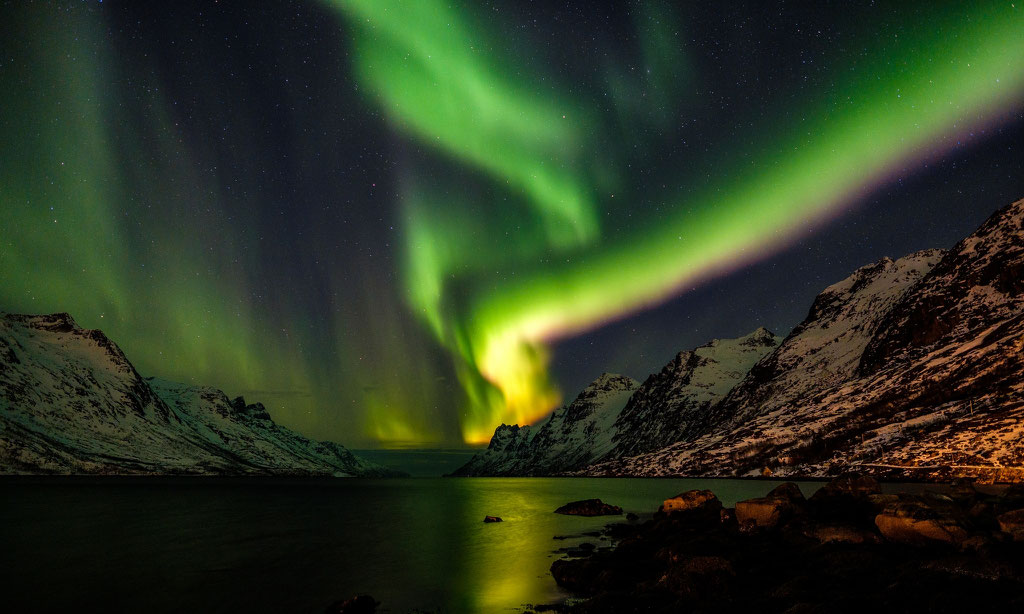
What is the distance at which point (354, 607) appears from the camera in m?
24.9

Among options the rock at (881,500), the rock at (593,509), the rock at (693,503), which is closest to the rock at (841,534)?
the rock at (881,500)

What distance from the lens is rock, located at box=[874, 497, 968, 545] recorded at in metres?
21.8

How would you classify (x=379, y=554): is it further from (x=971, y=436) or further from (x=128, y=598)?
(x=971, y=436)

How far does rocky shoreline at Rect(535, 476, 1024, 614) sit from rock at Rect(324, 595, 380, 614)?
27.9 feet

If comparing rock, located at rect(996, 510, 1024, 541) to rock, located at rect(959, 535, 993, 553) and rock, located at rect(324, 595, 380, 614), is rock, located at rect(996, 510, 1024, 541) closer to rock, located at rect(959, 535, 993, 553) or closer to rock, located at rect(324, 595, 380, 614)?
rock, located at rect(959, 535, 993, 553)

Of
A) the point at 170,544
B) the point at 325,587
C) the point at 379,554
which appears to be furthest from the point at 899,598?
the point at 170,544

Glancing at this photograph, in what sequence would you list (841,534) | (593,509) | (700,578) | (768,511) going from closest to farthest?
1. (700,578)
2. (841,534)
3. (768,511)
4. (593,509)

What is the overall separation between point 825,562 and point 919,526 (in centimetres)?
501

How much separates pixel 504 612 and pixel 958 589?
667 inches

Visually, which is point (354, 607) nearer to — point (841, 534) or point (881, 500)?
point (841, 534)

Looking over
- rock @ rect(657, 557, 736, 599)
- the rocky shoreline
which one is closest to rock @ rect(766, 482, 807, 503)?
the rocky shoreline

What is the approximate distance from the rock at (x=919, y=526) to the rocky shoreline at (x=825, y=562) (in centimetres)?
4

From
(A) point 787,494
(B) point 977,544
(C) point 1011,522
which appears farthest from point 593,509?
(B) point 977,544

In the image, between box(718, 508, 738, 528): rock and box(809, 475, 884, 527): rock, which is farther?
box(718, 508, 738, 528): rock
